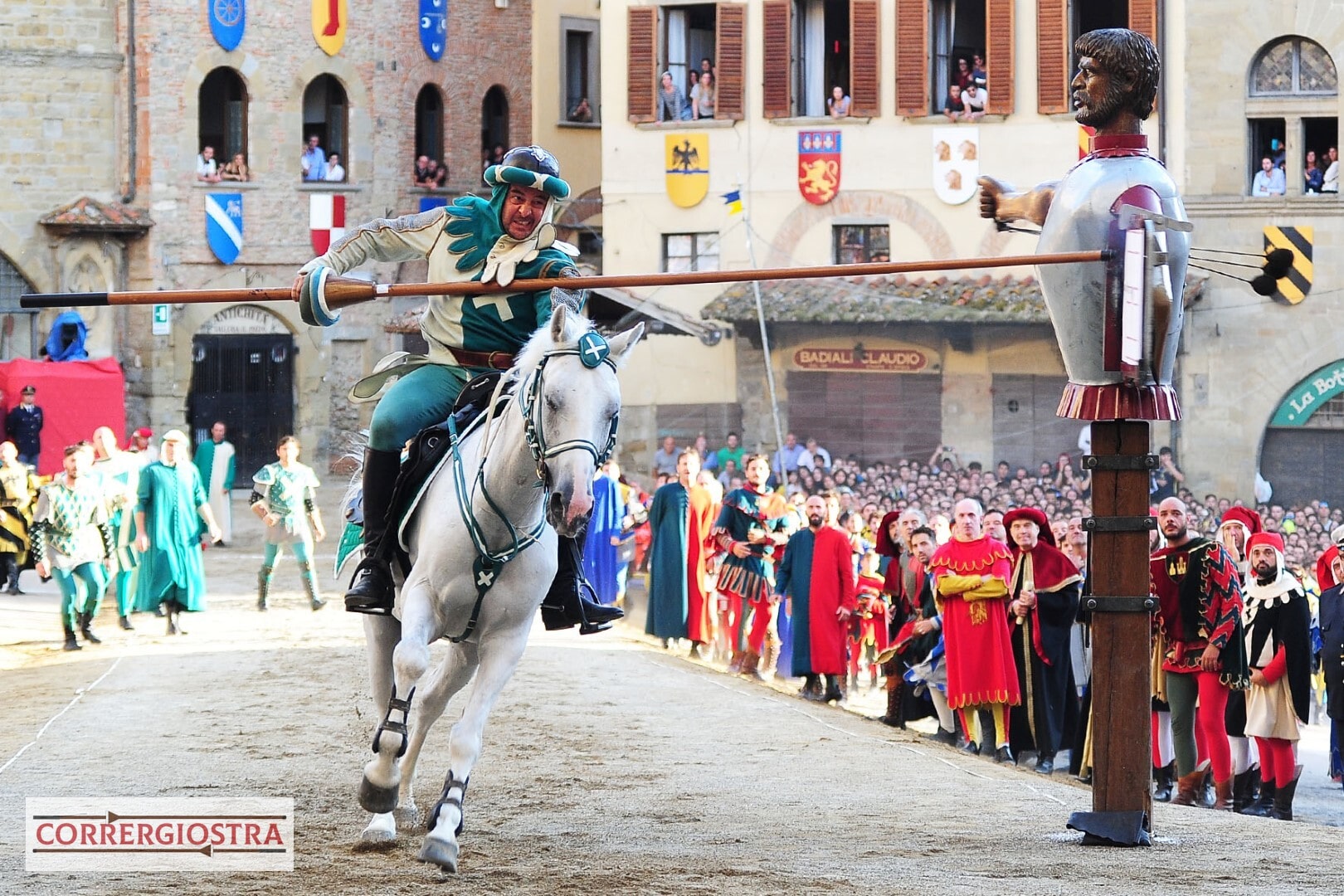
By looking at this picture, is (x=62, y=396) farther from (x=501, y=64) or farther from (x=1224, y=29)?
(x=1224, y=29)

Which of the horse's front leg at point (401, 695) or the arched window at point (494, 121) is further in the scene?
the arched window at point (494, 121)

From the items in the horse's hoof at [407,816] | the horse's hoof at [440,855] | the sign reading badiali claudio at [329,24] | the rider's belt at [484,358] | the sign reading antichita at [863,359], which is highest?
the sign reading badiali claudio at [329,24]

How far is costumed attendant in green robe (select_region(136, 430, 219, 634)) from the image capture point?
63.4 feet

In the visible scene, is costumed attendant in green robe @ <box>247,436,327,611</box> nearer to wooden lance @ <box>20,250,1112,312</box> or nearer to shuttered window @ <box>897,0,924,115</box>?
wooden lance @ <box>20,250,1112,312</box>

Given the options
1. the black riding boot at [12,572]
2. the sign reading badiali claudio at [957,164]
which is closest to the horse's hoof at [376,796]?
the black riding boot at [12,572]

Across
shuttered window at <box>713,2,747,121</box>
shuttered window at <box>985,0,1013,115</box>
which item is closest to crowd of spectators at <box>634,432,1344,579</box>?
shuttered window at <box>985,0,1013,115</box>

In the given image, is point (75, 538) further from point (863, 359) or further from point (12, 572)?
point (863, 359)

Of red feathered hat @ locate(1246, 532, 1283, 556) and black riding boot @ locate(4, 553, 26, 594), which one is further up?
red feathered hat @ locate(1246, 532, 1283, 556)

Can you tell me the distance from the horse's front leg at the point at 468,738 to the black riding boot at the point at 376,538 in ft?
1.89

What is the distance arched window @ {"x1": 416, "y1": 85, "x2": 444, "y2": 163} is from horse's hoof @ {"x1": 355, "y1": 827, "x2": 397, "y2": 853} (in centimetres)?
3035

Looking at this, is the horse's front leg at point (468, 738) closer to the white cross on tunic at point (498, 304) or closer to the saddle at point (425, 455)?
the saddle at point (425, 455)

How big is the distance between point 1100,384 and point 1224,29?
75.9 feet

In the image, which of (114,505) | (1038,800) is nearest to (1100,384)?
(1038,800)

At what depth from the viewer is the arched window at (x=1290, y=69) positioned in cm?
3073
